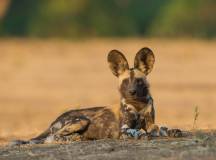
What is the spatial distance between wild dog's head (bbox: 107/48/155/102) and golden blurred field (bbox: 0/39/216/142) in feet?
6.92

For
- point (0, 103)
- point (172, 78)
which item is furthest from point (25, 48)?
point (0, 103)

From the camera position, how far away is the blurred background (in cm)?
1678

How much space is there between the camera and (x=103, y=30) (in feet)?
104

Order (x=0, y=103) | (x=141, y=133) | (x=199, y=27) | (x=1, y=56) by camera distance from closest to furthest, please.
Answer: (x=141, y=133) < (x=0, y=103) < (x=1, y=56) < (x=199, y=27)

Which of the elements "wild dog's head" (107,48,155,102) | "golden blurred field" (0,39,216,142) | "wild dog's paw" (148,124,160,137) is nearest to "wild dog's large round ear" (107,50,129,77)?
"wild dog's head" (107,48,155,102)

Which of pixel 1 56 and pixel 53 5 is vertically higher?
pixel 53 5

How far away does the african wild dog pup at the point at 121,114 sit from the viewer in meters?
7.82

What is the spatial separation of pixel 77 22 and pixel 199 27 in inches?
173

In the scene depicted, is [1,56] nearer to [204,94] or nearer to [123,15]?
[123,15]

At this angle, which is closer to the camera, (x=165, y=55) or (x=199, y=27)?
(x=165, y=55)

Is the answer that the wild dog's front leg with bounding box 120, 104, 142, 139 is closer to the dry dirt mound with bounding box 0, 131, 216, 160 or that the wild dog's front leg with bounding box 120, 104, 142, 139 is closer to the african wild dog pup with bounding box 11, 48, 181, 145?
the african wild dog pup with bounding box 11, 48, 181, 145

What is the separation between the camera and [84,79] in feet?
71.1

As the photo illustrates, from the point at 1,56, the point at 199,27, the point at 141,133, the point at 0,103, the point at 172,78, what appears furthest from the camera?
the point at 199,27

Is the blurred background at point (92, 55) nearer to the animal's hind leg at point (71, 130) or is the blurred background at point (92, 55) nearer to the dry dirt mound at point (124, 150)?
the animal's hind leg at point (71, 130)
